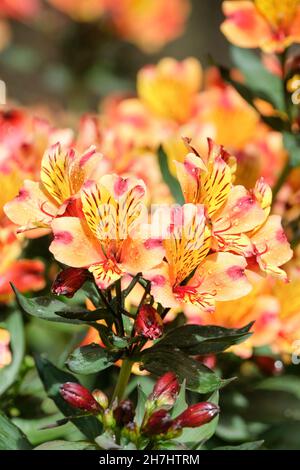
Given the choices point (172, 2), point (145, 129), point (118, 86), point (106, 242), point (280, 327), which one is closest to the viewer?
point (106, 242)

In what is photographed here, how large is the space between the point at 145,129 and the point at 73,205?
479 millimetres

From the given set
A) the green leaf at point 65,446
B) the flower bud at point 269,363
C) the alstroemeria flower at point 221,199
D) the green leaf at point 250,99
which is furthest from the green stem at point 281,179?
the green leaf at point 65,446

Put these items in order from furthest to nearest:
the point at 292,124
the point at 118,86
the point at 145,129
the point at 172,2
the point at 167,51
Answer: the point at 167,51 < the point at 172,2 < the point at 118,86 < the point at 145,129 < the point at 292,124

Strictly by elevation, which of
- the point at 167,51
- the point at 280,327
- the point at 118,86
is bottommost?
the point at 167,51

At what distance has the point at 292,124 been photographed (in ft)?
3.21

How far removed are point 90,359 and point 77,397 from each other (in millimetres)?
31

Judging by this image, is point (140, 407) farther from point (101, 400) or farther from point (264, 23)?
point (264, 23)

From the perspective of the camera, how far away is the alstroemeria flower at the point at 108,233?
66 centimetres

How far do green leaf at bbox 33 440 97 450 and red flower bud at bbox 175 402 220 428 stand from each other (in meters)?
0.08

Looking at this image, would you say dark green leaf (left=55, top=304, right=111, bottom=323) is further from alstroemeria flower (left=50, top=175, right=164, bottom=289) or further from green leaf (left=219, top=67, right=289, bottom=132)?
green leaf (left=219, top=67, right=289, bottom=132)

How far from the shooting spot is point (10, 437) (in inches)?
29.0

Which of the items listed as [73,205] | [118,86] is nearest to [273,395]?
[73,205]

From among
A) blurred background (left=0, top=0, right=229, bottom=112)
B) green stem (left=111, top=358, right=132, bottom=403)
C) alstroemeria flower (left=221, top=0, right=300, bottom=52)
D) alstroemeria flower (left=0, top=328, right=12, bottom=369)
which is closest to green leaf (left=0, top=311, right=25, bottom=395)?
alstroemeria flower (left=0, top=328, right=12, bottom=369)
